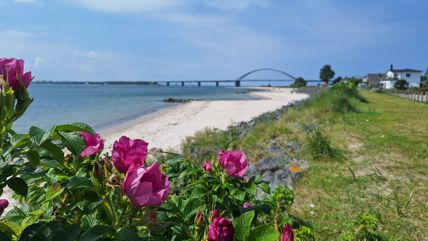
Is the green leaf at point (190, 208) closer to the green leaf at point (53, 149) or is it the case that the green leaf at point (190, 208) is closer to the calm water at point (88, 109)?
the green leaf at point (53, 149)

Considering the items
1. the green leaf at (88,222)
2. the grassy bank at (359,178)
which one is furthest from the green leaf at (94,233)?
the grassy bank at (359,178)

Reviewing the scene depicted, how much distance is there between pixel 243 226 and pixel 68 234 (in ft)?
1.64

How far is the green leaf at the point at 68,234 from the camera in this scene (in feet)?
3.50

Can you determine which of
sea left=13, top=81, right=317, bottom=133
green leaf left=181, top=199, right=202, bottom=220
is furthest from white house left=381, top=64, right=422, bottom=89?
green leaf left=181, top=199, right=202, bottom=220

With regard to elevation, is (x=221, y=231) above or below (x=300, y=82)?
above

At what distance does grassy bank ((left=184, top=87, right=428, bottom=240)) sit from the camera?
4.08 metres

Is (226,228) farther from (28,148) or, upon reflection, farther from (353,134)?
(353,134)

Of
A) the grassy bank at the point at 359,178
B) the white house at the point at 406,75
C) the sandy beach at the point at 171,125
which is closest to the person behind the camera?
the grassy bank at the point at 359,178

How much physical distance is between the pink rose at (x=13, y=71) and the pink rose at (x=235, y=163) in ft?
3.61

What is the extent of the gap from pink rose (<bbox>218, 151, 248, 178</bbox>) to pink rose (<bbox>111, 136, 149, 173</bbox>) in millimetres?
908

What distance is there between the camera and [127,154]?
1.12 m

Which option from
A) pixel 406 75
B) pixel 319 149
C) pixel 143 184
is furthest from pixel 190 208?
pixel 406 75

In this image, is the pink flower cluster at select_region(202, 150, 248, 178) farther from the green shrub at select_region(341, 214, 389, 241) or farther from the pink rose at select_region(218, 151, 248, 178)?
the green shrub at select_region(341, 214, 389, 241)

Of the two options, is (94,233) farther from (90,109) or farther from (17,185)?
(90,109)
